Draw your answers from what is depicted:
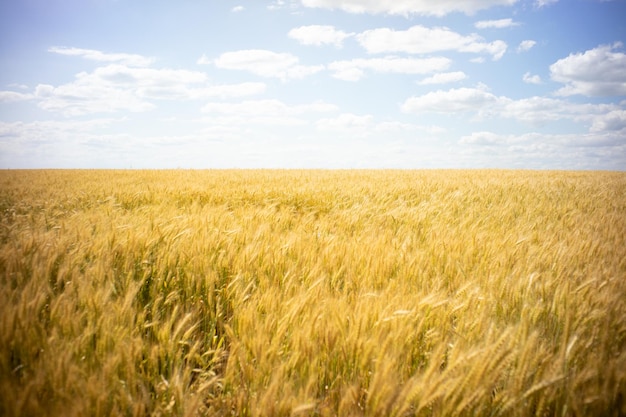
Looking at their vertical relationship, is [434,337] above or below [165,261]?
below

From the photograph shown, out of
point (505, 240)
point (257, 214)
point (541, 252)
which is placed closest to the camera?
point (541, 252)

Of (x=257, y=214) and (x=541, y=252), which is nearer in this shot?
(x=541, y=252)

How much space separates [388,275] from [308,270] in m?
0.46

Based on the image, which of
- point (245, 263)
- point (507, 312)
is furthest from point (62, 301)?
point (507, 312)

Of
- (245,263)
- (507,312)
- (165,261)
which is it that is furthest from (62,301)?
(507,312)

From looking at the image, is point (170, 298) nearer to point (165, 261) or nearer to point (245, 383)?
point (165, 261)

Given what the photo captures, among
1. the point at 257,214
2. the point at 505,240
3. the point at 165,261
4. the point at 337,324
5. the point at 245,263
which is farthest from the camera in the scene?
the point at 257,214

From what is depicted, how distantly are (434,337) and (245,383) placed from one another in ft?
2.32

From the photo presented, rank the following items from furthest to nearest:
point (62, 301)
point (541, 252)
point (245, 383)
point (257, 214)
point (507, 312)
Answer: point (257, 214) → point (541, 252) → point (507, 312) → point (62, 301) → point (245, 383)

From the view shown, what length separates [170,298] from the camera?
1507 mm

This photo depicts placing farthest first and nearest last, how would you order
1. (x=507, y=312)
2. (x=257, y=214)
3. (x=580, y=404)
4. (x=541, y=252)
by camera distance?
(x=257, y=214) < (x=541, y=252) < (x=507, y=312) < (x=580, y=404)

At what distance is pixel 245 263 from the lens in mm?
1886

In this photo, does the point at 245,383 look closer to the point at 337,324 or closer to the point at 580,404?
the point at 337,324

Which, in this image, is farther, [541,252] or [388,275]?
[541,252]
